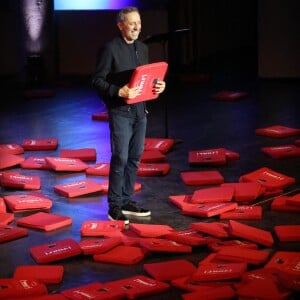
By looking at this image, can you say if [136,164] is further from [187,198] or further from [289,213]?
[289,213]

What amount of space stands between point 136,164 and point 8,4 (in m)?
8.83

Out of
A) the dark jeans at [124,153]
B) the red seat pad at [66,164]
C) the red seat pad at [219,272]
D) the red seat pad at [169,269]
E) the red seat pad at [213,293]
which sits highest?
the dark jeans at [124,153]

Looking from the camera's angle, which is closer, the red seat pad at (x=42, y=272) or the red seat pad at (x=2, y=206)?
the red seat pad at (x=42, y=272)

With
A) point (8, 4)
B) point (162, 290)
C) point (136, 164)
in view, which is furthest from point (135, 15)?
point (8, 4)

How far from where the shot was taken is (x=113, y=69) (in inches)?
250

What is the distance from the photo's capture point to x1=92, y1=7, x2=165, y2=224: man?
20.4 ft

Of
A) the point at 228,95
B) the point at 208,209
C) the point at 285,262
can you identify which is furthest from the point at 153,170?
the point at 228,95

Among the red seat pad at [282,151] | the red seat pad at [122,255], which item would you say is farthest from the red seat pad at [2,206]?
the red seat pad at [282,151]

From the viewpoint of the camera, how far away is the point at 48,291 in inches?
208

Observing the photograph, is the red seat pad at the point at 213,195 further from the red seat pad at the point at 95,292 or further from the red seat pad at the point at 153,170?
the red seat pad at the point at 95,292

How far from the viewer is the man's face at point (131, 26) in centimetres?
616

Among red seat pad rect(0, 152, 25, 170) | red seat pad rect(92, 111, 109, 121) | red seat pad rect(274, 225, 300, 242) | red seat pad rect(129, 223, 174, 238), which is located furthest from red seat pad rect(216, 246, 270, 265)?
red seat pad rect(92, 111, 109, 121)

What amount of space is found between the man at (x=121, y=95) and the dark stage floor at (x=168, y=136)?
0.41 m

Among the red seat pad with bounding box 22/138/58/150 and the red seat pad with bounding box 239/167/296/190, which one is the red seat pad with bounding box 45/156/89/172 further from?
the red seat pad with bounding box 239/167/296/190
